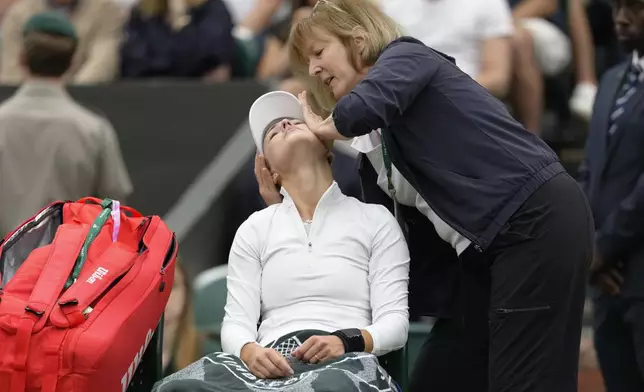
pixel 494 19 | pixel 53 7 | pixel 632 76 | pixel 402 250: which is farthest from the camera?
pixel 53 7

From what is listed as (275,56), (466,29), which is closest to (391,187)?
(466,29)

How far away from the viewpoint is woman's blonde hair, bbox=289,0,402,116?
3.82m

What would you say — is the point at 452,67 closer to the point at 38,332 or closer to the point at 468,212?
the point at 468,212

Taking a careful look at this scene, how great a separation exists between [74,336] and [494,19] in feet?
10.9

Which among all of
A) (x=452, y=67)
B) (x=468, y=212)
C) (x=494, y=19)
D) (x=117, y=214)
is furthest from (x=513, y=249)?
(x=494, y=19)

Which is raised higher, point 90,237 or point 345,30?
point 345,30

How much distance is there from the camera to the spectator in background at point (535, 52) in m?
7.14

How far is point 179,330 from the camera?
585 cm

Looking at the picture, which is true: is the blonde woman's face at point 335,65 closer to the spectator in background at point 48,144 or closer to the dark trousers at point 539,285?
the dark trousers at point 539,285

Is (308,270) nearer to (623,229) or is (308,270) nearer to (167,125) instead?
(623,229)

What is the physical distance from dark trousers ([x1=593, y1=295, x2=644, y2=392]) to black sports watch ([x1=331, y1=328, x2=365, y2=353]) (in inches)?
49.2

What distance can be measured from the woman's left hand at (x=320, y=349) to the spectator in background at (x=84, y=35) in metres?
4.22

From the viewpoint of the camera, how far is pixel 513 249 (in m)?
3.69

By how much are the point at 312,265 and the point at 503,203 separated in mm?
589
